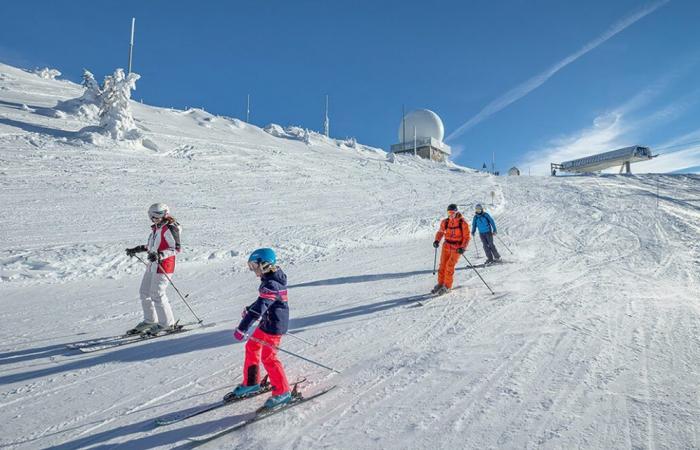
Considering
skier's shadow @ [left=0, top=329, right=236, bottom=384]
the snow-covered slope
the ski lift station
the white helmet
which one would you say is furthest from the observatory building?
skier's shadow @ [left=0, top=329, right=236, bottom=384]

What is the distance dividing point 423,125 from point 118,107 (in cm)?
4471

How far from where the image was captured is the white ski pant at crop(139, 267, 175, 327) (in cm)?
598

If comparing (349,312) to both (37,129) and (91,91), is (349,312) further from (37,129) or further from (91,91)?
(91,91)

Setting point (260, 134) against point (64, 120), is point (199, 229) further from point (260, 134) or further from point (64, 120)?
point (260, 134)

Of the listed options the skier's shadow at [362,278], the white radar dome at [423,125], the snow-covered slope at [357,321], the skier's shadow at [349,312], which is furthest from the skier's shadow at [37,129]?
the white radar dome at [423,125]

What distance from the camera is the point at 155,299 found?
19.8 feet

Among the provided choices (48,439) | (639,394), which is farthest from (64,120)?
(639,394)

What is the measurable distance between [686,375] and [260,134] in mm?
42470

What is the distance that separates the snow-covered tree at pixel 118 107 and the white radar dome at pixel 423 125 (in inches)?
1613

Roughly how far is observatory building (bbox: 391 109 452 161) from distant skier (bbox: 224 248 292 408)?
54769 mm

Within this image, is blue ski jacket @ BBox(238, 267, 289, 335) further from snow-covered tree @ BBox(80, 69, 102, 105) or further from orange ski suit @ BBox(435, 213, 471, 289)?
snow-covered tree @ BBox(80, 69, 102, 105)

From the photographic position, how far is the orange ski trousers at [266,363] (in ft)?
12.4

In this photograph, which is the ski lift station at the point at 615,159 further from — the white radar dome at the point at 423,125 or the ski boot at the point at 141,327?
the ski boot at the point at 141,327

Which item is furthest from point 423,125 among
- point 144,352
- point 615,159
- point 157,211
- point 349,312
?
point 144,352
